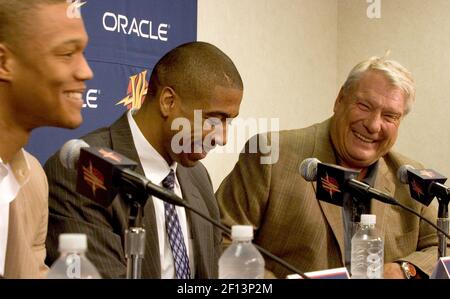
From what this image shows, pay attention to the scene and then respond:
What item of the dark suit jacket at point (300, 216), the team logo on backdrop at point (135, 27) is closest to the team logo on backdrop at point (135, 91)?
the team logo on backdrop at point (135, 27)

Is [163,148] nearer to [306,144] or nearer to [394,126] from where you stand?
[306,144]

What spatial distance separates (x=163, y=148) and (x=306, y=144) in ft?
2.53

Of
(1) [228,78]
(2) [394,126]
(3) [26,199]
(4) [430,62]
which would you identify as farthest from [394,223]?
(4) [430,62]

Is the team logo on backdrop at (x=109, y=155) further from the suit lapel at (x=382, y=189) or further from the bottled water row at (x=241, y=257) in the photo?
the suit lapel at (x=382, y=189)

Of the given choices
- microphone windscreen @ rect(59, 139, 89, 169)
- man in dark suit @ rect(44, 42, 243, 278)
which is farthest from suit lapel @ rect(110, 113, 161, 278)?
microphone windscreen @ rect(59, 139, 89, 169)

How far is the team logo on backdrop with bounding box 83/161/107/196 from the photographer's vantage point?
150 centimetres

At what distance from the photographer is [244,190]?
9.23 feet

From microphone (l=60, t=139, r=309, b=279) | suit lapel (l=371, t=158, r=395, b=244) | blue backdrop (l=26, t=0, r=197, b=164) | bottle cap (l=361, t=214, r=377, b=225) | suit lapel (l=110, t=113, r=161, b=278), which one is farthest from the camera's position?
blue backdrop (l=26, t=0, r=197, b=164)

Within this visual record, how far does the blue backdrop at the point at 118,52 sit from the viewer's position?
11.1ft

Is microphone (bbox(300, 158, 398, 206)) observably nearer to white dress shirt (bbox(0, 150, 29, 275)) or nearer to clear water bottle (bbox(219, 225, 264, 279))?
clear water bottle (bbox(219, 225, 264, 279))

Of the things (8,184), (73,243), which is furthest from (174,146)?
(73,243)

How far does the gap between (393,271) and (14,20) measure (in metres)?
1.47

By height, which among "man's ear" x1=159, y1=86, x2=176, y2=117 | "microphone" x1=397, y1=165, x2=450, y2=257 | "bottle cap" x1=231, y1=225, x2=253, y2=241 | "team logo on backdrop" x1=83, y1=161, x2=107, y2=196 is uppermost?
"man's ear" x1=159, y1=86, x2=176, y2=117

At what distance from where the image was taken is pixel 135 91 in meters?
3.70
